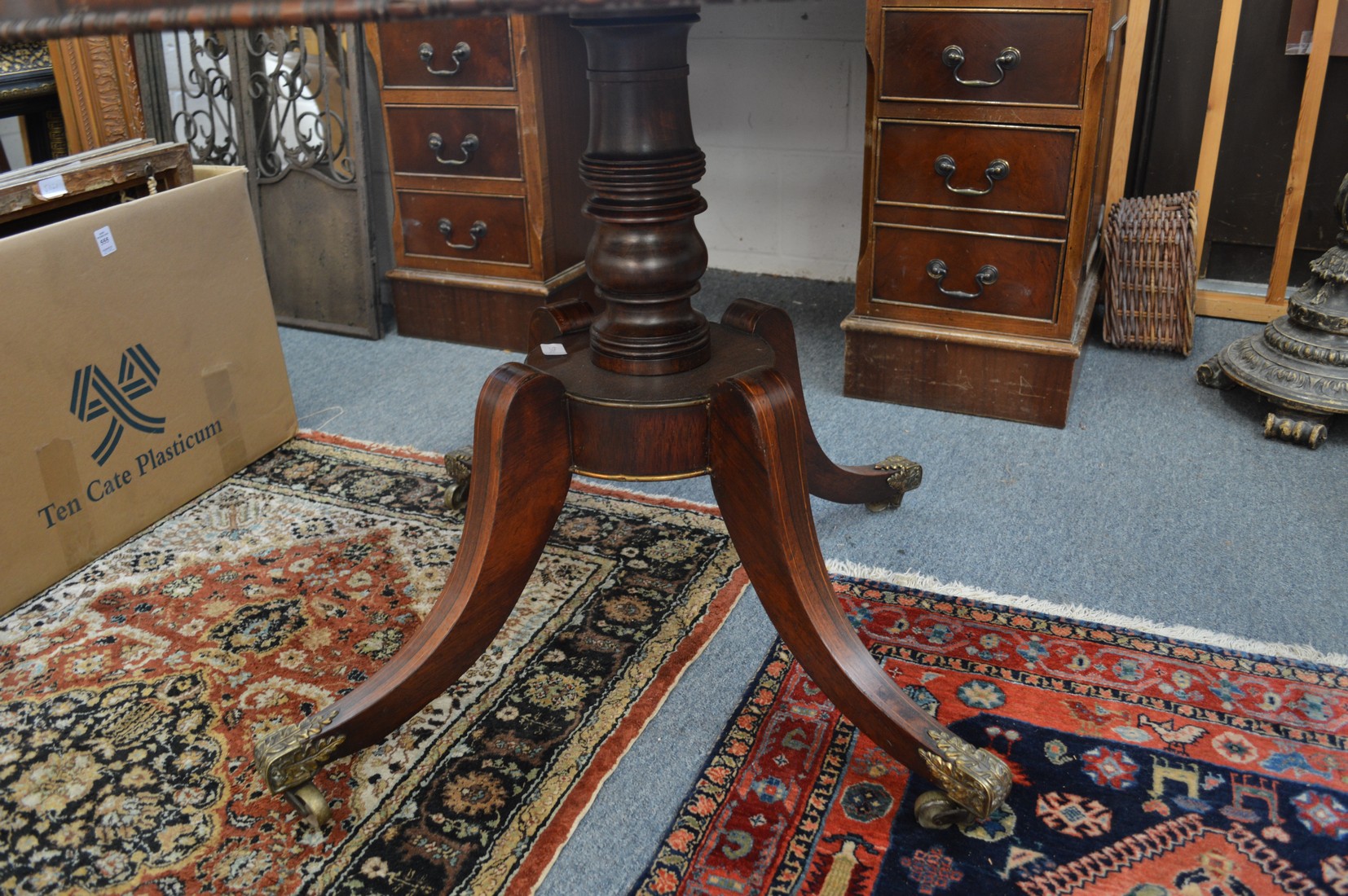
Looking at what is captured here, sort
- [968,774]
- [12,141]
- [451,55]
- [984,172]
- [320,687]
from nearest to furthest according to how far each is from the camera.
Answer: [968,774], [320,687], [984,172], [451,55], [12,141]

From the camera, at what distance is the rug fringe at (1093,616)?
4.24 ft

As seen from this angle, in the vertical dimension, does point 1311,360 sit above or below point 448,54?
below

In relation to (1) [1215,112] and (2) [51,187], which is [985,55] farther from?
(2) [51,187]

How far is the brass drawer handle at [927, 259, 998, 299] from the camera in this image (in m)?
1.86

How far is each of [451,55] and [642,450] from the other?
1.32m

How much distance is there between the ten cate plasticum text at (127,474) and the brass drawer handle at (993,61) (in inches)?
53.8

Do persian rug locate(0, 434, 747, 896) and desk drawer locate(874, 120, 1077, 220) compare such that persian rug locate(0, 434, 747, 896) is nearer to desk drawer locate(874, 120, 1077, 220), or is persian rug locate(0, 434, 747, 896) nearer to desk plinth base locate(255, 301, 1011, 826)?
desk plinth base locate(255, 301, 1011, 826)

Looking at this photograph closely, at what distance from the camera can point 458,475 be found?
5.40 ft

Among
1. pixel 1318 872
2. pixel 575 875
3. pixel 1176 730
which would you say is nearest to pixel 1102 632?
pixel 1176 730

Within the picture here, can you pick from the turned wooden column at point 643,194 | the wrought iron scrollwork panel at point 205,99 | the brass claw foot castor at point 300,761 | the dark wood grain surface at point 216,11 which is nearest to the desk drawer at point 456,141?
the wrought iron scrollwork panel at point 205,99

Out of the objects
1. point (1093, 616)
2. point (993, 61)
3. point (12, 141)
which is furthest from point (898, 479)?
point (12, 141)

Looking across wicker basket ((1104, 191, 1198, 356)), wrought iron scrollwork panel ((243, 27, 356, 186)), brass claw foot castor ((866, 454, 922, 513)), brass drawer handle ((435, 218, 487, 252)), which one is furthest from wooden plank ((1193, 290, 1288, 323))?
wrought iron scrollwork panel ((243, 27, 356, 186))

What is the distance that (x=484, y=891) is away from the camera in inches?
38.4

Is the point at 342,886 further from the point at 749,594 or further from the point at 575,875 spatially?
the point at 749,594
